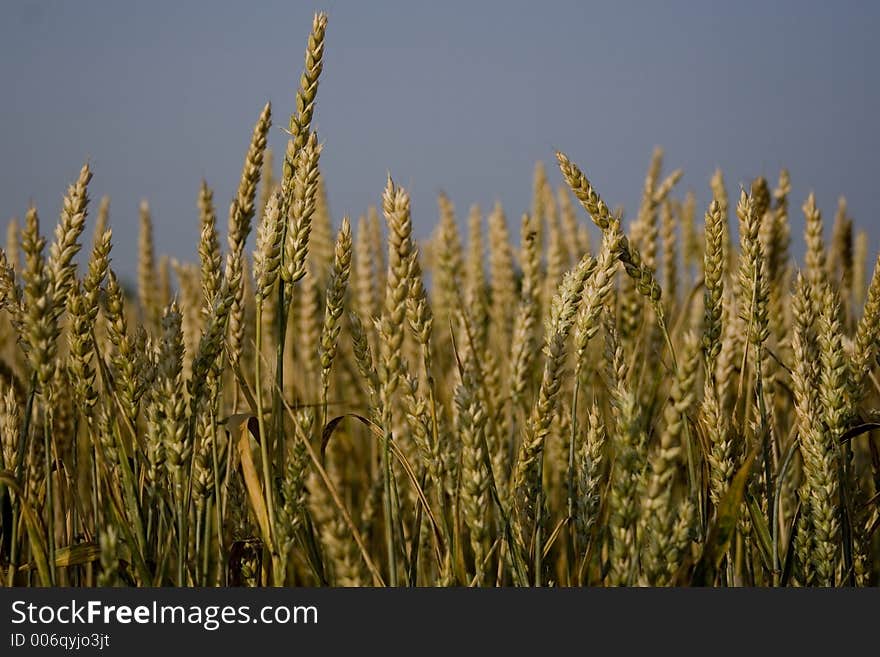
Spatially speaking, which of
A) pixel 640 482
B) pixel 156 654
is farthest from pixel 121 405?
pixel 640 482

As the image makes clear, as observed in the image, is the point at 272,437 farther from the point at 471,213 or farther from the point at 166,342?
the point at 471,213

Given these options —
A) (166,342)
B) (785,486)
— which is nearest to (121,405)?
(166,342)

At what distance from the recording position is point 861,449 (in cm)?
244

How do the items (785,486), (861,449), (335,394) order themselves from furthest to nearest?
1. (335,394)
2. (861,449)
3. (785,486)

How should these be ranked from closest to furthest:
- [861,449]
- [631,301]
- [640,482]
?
[640,482] → [631,301] → [861,449]

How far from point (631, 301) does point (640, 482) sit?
49.2 inches

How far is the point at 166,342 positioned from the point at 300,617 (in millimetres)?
383

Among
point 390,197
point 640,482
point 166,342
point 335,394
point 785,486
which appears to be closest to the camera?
point 640,482

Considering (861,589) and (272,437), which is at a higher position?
(272,437)

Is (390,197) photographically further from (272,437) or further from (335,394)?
(335,394)

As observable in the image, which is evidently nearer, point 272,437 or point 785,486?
point 272,437

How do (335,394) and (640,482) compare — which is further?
(335,394)

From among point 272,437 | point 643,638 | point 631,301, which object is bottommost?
point 643,638

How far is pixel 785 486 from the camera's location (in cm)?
172
